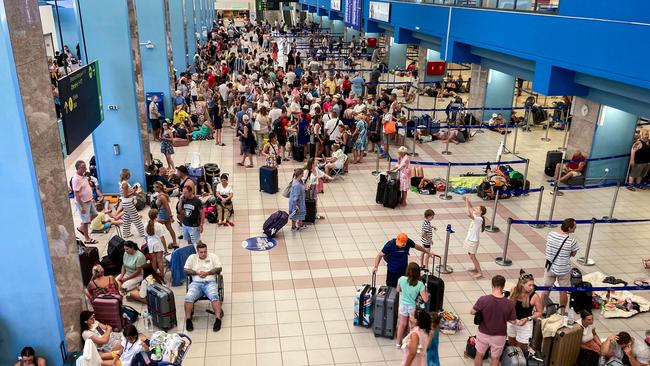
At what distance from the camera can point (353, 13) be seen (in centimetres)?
3091

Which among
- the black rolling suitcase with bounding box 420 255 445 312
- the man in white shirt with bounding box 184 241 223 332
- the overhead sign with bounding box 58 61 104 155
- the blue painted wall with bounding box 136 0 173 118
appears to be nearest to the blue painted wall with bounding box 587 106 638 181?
the black rolling suitcase with bounding box 420 255 445 312

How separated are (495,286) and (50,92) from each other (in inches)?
234

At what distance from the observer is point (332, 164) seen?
49.4 ft

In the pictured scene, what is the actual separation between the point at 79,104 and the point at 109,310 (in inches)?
156

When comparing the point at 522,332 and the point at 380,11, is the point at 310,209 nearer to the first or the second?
the point at 522,332

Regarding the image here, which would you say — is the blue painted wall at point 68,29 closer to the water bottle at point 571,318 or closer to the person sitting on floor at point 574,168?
the person sitting on floor at point 574,168

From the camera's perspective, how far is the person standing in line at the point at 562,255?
8344 mm

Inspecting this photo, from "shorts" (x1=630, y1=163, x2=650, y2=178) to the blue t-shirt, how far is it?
959cm

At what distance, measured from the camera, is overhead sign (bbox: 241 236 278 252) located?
10.9m

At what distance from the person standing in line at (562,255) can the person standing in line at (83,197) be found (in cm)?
842

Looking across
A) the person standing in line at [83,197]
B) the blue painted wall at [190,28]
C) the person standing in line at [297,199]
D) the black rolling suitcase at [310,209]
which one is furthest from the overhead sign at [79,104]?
the blue painted wall at [190,28]

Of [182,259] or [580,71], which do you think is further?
[580,71]

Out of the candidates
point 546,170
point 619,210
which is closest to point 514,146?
point 546,170

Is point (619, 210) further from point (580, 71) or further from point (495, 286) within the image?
point (495, 286)
